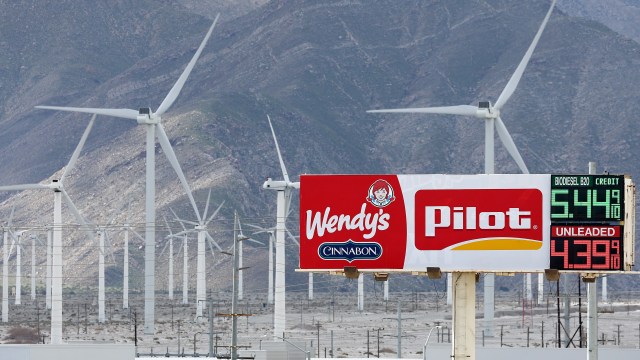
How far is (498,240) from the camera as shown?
6075 centimetres

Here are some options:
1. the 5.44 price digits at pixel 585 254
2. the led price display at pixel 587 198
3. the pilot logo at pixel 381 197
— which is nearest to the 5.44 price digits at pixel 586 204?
the led price display at pixel 587 198

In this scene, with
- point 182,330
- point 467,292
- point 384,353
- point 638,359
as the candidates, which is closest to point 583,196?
point 467,292

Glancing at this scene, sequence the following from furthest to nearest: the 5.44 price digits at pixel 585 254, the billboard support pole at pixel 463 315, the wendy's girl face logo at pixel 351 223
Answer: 1. the billboard support pole at pixel 463 315
2. the wendy's girl face logo at pixel 351 223
3. the 5.44 price digits at pixel 585 254

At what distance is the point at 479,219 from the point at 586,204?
154 inches

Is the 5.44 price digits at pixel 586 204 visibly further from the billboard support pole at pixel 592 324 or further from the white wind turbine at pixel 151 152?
the white wind turbine at pixel 151 152

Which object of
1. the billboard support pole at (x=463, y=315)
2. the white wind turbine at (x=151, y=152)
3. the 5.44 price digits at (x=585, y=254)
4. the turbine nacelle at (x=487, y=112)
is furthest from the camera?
the turbine nacelle at (x=487, y=112)

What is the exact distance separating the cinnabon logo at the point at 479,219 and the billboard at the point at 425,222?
0.12ft

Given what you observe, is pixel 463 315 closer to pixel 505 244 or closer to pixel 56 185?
pixel 505 244

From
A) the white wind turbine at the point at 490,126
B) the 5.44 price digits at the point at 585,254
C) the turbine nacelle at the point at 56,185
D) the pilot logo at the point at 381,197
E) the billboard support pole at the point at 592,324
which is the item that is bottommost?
the billboard support pole at the point at 592,324

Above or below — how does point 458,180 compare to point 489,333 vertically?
above

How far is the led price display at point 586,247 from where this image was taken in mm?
59125

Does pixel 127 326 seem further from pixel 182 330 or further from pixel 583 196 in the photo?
pixel 583 196

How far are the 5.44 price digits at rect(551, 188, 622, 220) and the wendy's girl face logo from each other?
18.7 feet

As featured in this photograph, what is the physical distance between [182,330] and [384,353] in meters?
37.1
